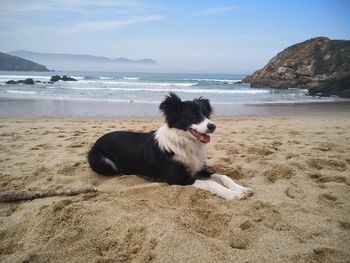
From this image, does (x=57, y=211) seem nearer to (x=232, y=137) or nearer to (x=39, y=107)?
(x=232, y=137)

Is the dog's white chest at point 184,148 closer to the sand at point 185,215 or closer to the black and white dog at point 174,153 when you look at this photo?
Answer: the black and white dog at point 174,153

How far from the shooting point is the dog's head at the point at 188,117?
417 centimetres

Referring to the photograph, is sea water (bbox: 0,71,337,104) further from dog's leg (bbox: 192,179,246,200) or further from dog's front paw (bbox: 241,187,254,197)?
dog's front paw (bbox: 241,187,254,197)

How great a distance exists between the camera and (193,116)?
14.0 feet

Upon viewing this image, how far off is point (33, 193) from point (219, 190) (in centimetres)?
215

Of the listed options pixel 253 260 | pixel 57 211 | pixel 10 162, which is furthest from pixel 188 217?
pixel 10 162

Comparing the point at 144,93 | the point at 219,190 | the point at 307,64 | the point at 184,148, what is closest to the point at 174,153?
the point at 184,148

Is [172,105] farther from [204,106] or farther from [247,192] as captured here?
[247,192]

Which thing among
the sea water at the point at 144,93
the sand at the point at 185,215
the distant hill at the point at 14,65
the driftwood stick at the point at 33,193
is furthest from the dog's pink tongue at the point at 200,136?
the distant hill at the point at 14,65

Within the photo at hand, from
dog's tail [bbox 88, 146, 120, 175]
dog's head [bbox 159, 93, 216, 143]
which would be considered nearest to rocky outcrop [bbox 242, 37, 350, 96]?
dog's head [bbox 159, 93, 216, 143]

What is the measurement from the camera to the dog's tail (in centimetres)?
462

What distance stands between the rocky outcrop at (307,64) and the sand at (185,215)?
28.8 meters

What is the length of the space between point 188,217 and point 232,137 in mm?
4430

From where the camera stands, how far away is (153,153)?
444 centimetres
